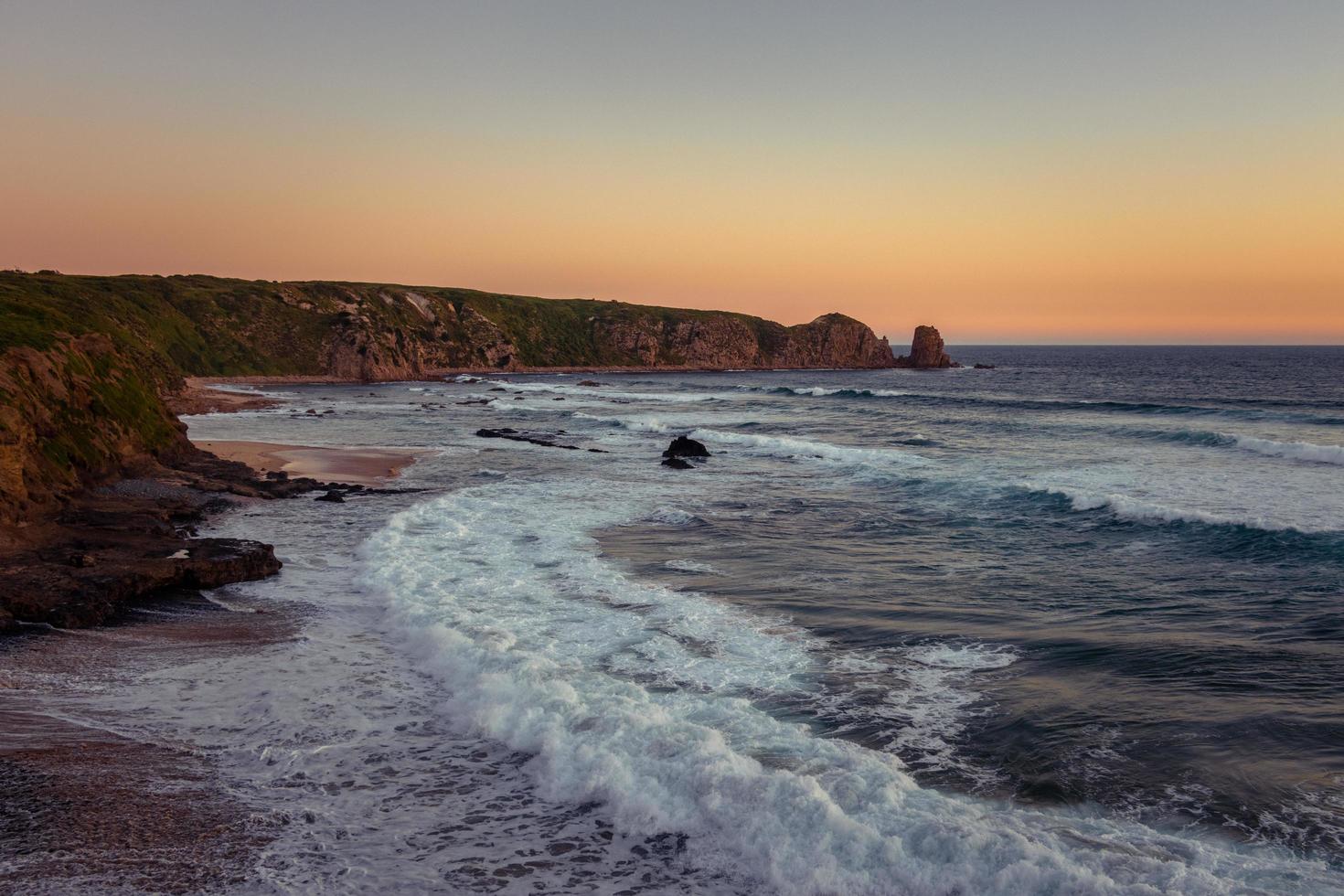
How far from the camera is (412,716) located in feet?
30.9

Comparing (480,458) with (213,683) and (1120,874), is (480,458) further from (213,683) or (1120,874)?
(1120,874)

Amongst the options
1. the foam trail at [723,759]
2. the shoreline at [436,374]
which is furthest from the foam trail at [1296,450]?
the shoreline at [436,374]

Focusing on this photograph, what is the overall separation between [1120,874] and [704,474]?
83.3 feet

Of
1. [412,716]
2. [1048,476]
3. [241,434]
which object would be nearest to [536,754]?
[412,716]

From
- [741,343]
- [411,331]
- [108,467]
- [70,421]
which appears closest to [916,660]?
[108,467]

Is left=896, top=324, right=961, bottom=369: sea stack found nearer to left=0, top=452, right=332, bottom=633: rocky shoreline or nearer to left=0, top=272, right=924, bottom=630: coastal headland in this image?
left=0, top=272, right=924, bottom=630: coastal headland

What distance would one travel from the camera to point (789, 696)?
10055 millimetres

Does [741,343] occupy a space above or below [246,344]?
above

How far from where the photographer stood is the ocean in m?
6.63

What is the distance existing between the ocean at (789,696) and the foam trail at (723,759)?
3cm

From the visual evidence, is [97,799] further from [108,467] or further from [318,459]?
[318,459]

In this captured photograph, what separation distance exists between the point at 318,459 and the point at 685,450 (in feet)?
47.5

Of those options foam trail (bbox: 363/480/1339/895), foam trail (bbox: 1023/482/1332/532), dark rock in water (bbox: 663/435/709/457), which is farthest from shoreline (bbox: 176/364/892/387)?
foam trail (bbox: 1023/482/1332/532)

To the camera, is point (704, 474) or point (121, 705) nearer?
point (121, 705)
